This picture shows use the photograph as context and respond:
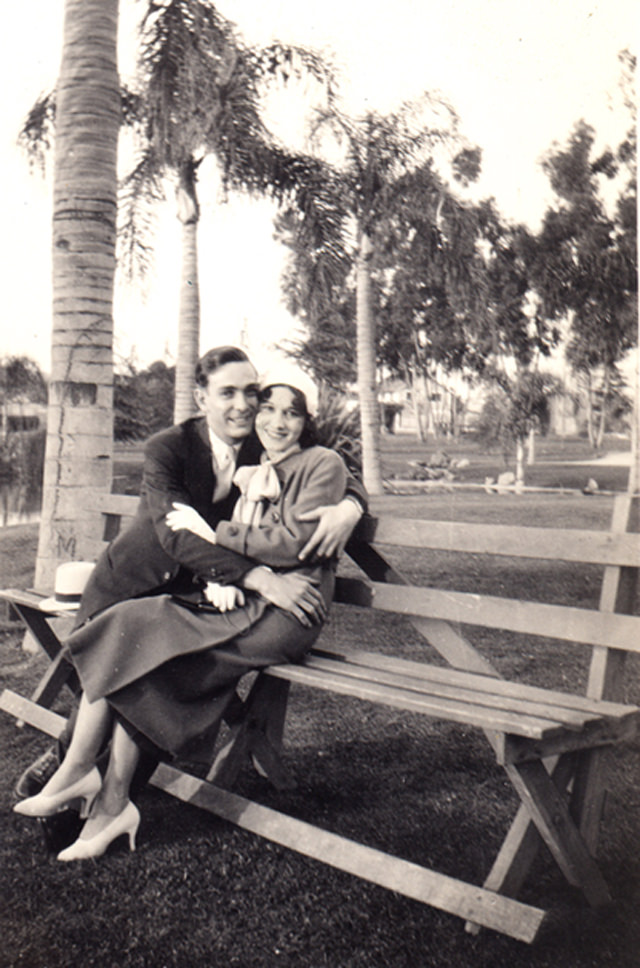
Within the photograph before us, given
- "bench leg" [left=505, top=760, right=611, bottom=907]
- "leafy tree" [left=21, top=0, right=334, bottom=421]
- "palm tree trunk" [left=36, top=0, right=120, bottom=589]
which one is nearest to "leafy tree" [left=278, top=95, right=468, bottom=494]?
A: "leafy tree" [left=21, top=0, right=334, bottom=421]

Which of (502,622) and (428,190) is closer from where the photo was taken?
(502,622)

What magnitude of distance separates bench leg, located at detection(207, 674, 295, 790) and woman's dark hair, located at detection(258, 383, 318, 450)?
34.3 inches

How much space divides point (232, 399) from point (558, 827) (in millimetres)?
1814

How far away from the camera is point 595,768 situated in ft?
8.68

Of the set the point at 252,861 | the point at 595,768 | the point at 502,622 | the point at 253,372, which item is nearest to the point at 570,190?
the point at 253,372

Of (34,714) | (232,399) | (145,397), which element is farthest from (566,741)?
(145,397)

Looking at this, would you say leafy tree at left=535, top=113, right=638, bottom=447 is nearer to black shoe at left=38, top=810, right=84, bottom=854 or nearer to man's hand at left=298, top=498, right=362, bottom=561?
man's hand at left=298, top=498, right=362, bottom=561

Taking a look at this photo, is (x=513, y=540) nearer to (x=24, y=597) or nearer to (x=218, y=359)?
(x=218, y=359)

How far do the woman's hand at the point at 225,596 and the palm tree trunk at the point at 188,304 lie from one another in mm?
7385

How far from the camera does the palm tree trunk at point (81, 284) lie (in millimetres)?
5133

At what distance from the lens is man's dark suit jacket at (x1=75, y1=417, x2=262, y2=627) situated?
3.26m

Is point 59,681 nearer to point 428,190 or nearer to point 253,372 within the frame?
point 253,372

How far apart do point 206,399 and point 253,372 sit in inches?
8.4

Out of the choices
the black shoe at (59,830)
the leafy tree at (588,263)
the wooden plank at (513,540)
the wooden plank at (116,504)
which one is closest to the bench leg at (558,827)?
the wooden plank at (513,540)
